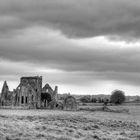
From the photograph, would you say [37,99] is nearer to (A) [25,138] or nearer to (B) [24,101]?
(B) [24,101]

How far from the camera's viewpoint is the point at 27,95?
89.9 metres

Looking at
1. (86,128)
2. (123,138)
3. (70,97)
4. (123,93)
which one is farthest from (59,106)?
(123,93)

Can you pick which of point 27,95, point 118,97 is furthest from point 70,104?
point 118,97

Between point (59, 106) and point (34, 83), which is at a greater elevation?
point (34, 83)

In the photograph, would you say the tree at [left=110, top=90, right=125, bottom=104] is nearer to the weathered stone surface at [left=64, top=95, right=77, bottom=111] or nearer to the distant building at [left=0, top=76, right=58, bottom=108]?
the distant building at [left=0, top=76, right=58, bottom=108]

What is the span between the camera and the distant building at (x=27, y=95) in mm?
88812

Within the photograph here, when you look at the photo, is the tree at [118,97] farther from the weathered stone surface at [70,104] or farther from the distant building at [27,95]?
the weathered stone surface at [70,104]

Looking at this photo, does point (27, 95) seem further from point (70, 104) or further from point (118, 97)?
point (118, 97)

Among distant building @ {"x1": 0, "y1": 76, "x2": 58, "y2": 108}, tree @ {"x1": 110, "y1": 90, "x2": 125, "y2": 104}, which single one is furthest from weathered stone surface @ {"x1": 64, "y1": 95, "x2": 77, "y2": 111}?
tree @ {"x1": 110, "y1": 90, "x2": 125, "y2": 104}

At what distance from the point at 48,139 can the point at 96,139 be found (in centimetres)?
401

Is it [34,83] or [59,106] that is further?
[34,83]

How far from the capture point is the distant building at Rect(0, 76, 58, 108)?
8881cm

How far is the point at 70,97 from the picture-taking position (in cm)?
8481

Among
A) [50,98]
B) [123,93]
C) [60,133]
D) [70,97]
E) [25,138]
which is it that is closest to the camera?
[25,138]
